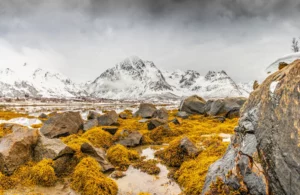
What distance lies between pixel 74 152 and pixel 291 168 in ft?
23.1

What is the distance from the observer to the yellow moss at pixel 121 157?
28.3 ft

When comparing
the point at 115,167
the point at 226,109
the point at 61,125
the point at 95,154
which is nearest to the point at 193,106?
the point at 226,109

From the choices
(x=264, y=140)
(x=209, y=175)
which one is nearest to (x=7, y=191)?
(x=209, y=175)

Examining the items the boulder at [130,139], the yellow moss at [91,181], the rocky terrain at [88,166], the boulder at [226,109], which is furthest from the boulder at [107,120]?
the boulder at [226,109]

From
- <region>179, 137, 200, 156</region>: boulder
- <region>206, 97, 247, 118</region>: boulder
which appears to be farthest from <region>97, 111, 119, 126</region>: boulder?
<region>206, 97, 247, 118</region>: boulder

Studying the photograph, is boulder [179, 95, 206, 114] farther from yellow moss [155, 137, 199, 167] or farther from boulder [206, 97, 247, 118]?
yellow moss [155, 137, 199, 167]

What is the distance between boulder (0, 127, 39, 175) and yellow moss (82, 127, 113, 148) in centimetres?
377

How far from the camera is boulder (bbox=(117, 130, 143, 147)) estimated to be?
1120 centimetres

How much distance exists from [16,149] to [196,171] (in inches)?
240

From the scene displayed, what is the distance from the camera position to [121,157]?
8930 mm

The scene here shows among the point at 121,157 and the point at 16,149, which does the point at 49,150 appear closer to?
the point at 16,149

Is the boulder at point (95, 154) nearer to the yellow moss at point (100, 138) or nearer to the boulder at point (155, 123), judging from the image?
the yellow moss at point (100, 138)

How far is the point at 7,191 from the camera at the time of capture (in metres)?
6.25

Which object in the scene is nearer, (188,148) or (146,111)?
(188,148)
